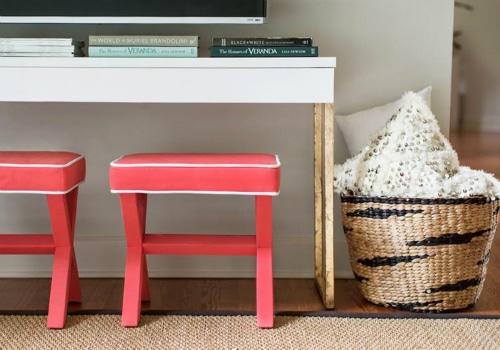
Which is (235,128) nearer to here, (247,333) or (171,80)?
(171,80)

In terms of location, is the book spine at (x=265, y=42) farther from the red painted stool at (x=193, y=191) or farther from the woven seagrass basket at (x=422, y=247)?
the woven seagrass basket at (x=422, y=247)

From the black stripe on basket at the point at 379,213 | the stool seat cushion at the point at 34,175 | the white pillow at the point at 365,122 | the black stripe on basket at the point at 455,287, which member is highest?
the white pillow at the point at 365,122

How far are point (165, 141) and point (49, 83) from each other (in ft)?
1.88

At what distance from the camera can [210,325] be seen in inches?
83.2

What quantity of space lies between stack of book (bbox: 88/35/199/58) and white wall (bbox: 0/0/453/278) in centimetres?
35

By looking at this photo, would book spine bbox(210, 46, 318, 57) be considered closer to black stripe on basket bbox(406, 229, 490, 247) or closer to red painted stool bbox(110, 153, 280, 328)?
red painted stool bbox(110, 153, 280, 328)

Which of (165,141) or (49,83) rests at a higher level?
(49,83)

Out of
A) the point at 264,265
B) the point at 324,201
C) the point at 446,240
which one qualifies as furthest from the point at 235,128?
the point at 446,240

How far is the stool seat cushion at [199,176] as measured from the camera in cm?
205

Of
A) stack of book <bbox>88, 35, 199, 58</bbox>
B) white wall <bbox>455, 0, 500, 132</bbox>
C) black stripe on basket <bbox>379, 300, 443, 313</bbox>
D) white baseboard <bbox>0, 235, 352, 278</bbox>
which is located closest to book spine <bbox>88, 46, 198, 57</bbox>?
stack of book <bbox>88, 35, 199, 58</bbox>

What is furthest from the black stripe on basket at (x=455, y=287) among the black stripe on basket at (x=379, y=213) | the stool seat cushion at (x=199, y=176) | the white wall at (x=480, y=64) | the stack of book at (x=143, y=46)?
the white wall at (x=480, y=64)

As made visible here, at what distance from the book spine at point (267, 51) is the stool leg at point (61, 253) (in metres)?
0.62

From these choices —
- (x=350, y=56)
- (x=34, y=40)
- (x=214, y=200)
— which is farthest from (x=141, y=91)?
(x=350, y=56)

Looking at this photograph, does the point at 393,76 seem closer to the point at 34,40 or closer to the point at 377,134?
the point at 377,134
